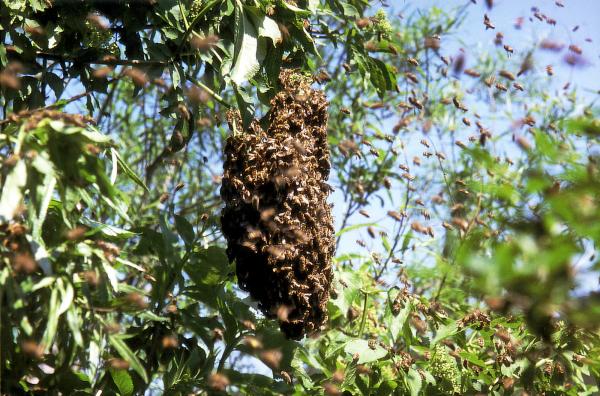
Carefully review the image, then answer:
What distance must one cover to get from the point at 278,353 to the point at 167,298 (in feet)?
1.31

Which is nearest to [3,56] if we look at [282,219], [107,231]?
[107,231]

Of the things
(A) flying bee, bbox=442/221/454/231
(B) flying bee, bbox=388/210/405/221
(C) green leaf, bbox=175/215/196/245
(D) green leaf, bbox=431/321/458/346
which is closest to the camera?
(C) green leaf, bbox=175/215/196/245

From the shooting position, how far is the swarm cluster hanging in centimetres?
247

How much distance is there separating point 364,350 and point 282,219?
0.61 meters

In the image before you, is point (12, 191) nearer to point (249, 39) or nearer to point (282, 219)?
point (282, 219)

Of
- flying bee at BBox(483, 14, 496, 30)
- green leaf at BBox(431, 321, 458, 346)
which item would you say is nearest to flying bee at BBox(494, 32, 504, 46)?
flying bee at BBox(483, 14, 496, 30)

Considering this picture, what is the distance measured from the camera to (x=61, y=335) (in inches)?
86.7

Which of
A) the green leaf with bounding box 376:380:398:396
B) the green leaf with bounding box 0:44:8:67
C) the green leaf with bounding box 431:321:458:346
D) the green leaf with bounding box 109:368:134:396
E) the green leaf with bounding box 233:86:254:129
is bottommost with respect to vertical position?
the green leaf with bounding box 376:380:398:396

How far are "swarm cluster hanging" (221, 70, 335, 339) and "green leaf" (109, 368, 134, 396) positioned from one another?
1.40 ft

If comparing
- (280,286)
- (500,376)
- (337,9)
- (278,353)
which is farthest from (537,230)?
(337,9)

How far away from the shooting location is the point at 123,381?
2.57 meters

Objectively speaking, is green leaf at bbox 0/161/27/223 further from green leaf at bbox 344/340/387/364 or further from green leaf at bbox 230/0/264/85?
green leaf at bbox 344/340/387/364

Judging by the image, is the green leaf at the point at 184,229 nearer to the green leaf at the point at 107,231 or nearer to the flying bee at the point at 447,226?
the green leaf at the point at 107,231

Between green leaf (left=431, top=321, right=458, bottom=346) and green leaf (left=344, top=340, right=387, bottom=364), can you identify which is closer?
green leaf (left=344, top=340, right=387, bottom=364)
